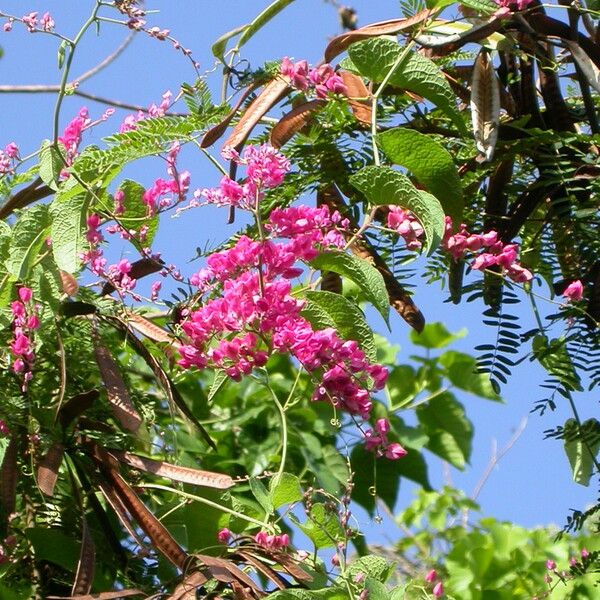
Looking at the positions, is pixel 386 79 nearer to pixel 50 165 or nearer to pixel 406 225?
pixel 406 225

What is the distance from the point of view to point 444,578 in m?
2.41

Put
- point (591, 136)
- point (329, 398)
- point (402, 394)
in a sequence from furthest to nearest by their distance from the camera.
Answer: point (402, 394) < point (591, 136) < point (329, 398)

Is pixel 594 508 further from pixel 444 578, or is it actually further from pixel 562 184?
pixel 444 578

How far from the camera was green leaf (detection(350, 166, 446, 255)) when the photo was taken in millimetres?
951

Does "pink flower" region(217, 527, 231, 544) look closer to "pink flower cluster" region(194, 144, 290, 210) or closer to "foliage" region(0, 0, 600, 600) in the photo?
"foliage" region(0, 0, 600, 600)

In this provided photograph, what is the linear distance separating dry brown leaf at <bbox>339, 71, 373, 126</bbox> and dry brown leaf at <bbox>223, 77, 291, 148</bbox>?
0.06 m

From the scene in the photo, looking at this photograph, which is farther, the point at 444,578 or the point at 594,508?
the point at 444,578

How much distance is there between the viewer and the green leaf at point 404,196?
3.12 feet

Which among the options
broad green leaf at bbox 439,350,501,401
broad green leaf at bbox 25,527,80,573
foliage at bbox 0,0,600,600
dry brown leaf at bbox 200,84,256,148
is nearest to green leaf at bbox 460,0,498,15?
foliage at bbox 0,0,600,600

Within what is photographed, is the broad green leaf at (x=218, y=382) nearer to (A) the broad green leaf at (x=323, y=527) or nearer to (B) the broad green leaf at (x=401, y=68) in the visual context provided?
(A) the broad green leaf at (x=323, y=527)

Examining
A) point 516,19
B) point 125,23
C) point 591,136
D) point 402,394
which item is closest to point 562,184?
point 591,136

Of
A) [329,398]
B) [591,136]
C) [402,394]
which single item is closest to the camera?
[329,398]

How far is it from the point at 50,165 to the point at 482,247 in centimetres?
41

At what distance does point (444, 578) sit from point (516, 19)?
1.58 metres
